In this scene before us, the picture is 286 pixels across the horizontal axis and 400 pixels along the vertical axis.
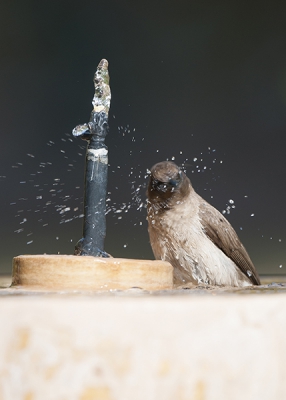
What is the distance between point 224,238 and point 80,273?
1132mm

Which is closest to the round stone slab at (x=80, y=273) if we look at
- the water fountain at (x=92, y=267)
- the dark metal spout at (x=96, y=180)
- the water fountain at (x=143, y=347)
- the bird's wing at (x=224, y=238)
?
the water fountain at (x=92, y=267)

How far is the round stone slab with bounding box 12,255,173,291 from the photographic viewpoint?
966 mm

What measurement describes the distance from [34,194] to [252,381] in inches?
95.3

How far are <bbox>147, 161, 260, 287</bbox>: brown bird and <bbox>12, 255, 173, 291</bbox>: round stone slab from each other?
0.77 m

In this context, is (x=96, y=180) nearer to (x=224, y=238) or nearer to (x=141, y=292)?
(x=141, y=292)

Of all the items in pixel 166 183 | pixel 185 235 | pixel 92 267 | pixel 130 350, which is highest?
pixel 166 183

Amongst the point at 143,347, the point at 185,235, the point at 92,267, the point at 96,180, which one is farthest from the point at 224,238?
the point at 143,347

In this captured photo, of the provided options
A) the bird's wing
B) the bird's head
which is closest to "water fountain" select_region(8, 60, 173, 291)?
the bird's head

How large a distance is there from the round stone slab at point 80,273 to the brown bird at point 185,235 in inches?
30.2

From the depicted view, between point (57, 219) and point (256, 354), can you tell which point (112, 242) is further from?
point (256, 354)

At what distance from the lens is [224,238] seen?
6.61 ft

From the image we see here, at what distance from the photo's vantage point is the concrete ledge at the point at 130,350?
0.58 meters

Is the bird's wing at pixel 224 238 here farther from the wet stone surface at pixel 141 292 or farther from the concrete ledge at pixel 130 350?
the concrete ledge at pixel 130 350

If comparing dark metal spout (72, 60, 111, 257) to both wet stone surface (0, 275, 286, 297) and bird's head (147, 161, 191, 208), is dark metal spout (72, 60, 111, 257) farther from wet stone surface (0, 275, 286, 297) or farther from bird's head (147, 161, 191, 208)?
bird's head (147, 161, 191, 208)
